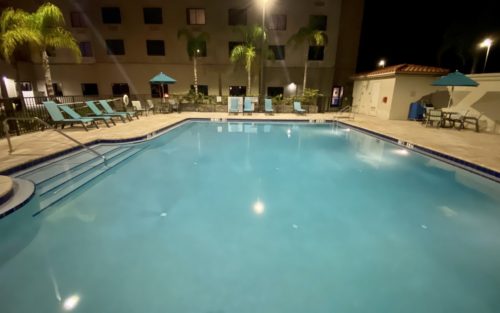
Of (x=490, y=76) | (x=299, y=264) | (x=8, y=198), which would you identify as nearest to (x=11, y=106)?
(x=8, y=198)

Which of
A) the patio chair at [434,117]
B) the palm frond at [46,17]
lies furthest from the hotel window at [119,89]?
the patio chair at [434,117]

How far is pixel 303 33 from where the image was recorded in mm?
15500

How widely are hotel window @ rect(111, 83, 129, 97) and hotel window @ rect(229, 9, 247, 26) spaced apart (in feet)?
29.8

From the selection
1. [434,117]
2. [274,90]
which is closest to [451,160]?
[434,117]

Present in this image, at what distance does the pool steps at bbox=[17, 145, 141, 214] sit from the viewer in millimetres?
4562

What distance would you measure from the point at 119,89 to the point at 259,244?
751 inches

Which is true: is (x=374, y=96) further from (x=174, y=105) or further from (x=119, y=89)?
(x=119, y=89)

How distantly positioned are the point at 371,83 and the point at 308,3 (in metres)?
7.45

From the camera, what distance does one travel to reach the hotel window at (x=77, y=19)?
1748 cm

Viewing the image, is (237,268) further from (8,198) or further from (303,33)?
(303,33)

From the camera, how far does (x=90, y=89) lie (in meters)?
18.4

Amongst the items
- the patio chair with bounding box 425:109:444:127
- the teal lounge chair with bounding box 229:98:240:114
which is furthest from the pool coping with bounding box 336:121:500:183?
the teal lounge chair with bounding box 229:98:240:114

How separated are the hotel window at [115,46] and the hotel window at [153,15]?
2.43m

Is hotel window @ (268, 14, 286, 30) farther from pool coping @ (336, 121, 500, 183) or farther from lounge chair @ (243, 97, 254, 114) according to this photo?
pool coping @ (336, 121, 500, 183)
